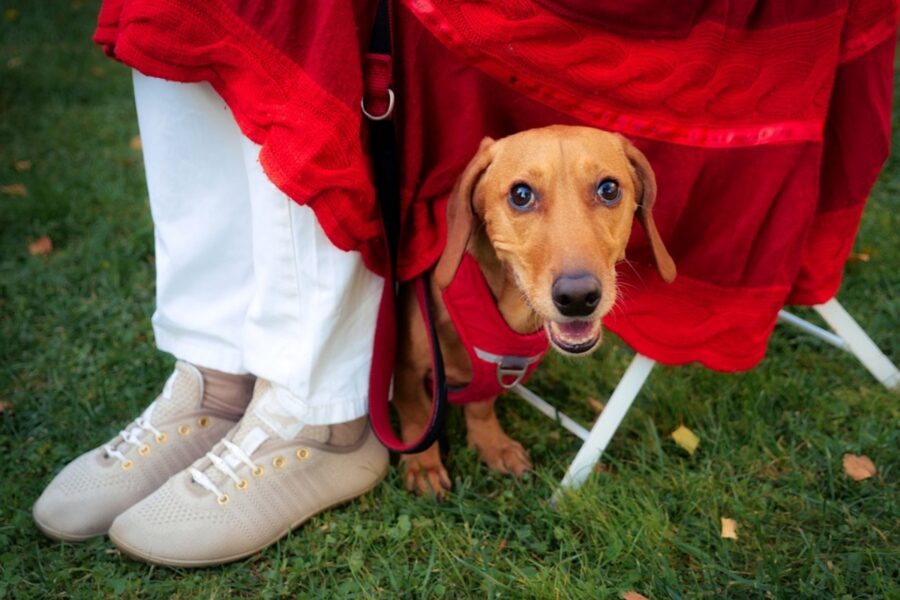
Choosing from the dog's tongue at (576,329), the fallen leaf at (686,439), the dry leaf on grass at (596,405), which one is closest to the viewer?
the dog's tongue at (576,329)

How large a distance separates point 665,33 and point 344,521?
1647mm

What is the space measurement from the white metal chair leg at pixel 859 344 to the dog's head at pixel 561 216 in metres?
0.90

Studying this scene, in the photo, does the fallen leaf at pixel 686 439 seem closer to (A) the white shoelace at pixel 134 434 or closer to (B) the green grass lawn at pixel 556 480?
(B) the green grass lawn at pixel 556 480

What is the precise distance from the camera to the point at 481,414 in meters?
2.62

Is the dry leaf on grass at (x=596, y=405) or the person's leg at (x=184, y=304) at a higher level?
the person's leg at (x=184, y=304)

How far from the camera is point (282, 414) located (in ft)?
7.64

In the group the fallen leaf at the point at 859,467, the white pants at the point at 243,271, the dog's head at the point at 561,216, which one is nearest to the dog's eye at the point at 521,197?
the dog's head at the point at 561,216

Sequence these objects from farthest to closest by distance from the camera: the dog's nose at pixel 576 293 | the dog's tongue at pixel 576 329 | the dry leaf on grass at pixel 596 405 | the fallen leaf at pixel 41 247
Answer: the fallen leaf at pixel 41 247 < the dry leaf on grass at pixel 596 405 < the dog's tongue at pixel 576 329 < the dog's nose at pixel 576 293

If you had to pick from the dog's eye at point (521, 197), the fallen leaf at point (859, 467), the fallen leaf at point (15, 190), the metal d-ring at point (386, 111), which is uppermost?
the metal d-ring at point (386, 111)

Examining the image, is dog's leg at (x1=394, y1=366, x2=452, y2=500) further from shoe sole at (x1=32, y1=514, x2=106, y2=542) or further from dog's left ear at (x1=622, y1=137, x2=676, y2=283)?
shoe sole at (x1=32, y1=514, x2=106, y2=542)

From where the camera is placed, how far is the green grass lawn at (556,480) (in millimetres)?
2115

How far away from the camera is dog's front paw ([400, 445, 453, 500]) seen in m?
2.50

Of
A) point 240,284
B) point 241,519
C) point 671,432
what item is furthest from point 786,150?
point 241,519

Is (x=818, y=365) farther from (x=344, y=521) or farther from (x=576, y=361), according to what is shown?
(x=344, y=521)
